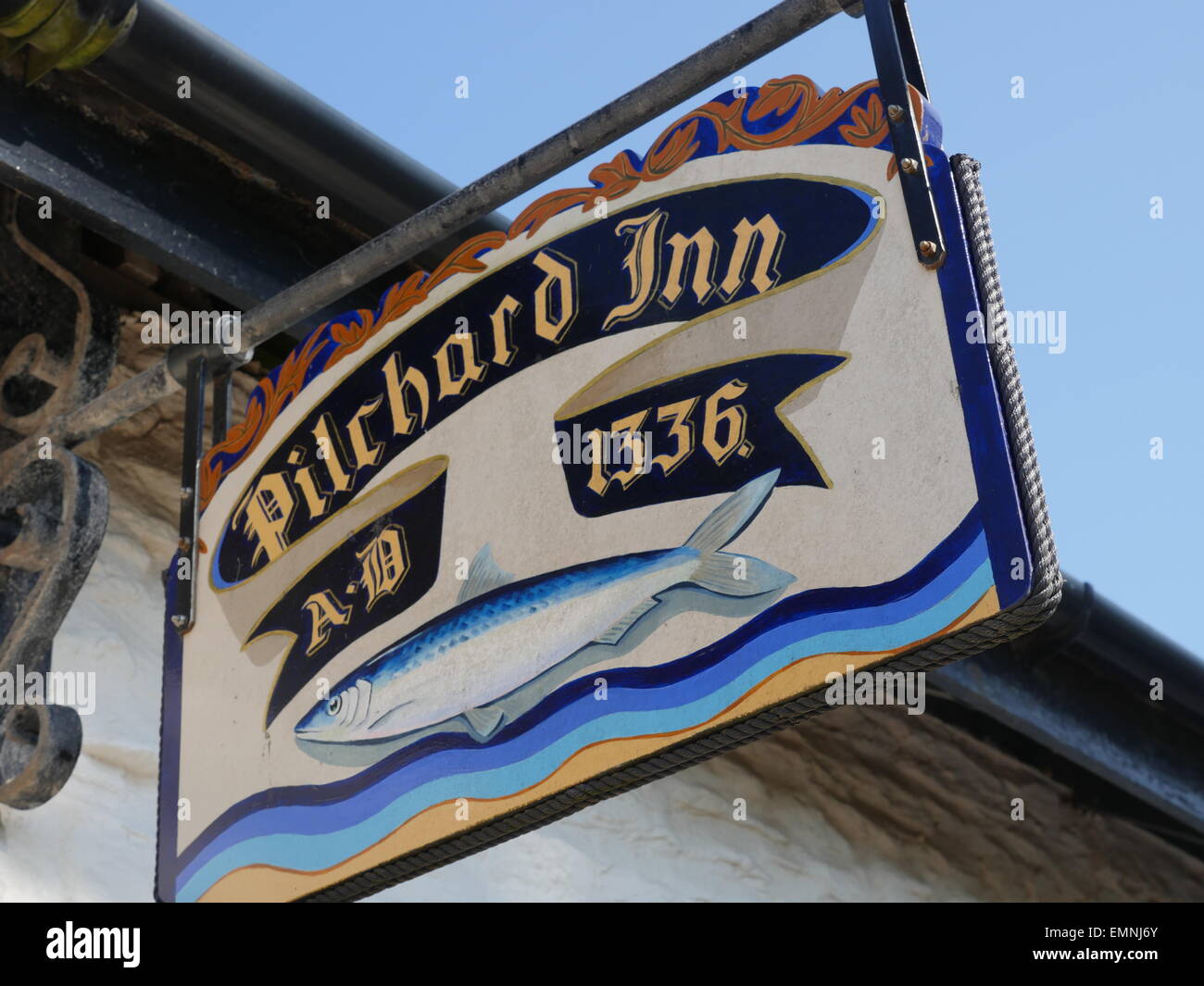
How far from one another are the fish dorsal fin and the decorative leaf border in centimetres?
43

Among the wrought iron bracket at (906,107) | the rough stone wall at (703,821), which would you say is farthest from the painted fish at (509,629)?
the rough stone wall at (703,821)

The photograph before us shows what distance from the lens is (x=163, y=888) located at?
2359 millimetres

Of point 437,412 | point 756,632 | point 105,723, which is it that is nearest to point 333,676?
point 437,412

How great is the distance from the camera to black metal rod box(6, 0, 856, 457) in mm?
2086

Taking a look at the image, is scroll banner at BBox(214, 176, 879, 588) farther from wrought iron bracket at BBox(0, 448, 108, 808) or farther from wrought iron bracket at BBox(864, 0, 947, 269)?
wrought iron bracket at BBox(0, 448, 108, 808)

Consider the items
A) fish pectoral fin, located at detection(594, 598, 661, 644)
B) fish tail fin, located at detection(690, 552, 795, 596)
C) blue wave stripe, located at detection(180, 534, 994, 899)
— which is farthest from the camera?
fish pectoral fin, located at detection(594, 598, 661, 644)

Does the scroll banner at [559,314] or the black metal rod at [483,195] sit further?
the black metal rod at [483,195]

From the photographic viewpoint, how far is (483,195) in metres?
2.30

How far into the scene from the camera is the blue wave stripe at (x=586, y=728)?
167 centimetres

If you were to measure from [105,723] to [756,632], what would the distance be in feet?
5.78

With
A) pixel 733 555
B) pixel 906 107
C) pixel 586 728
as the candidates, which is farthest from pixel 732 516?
pixel 906 107

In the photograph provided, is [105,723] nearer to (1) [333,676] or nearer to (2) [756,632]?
(1) [333,676]

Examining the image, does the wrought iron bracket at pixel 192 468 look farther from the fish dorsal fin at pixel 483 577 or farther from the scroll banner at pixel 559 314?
the fish dorsal fin at pixel 483 577

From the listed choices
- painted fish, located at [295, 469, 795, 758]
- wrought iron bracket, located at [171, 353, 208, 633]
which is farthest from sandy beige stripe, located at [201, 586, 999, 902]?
wrought iron bracket, located at [171, 353, 208, 633]
